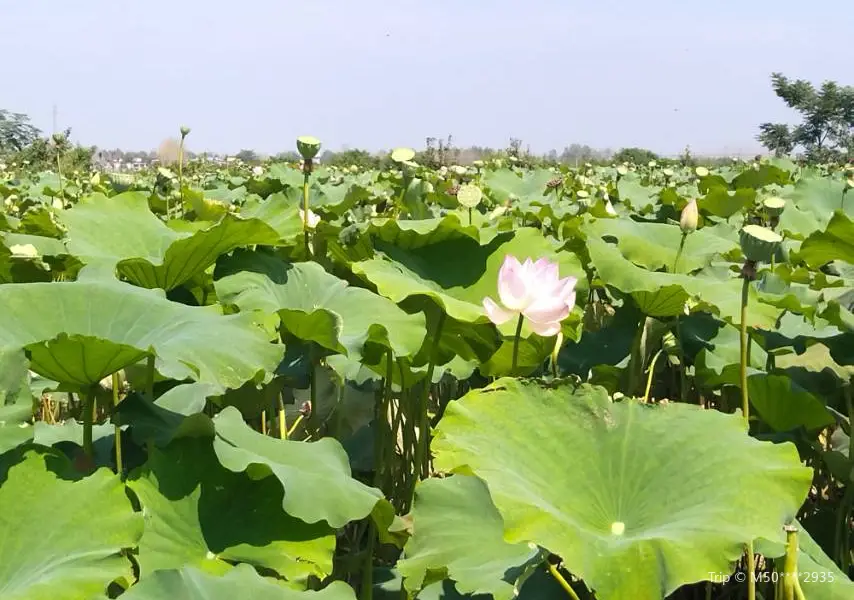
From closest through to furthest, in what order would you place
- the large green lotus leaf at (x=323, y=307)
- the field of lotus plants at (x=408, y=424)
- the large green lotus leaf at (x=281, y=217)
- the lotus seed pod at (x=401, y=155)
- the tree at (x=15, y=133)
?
1. the field of lotus plants at (x=408, y=424)
2. the large green lotus leaf at (x=323, y=307)
3. the large green lotus leaf at (x=281, y=217)
4. the lotus seed pod at (x=401, y=155)
5. the tree at (x=15, y=133)

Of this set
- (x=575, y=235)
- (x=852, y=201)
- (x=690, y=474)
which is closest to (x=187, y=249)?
(x=690, y=474)

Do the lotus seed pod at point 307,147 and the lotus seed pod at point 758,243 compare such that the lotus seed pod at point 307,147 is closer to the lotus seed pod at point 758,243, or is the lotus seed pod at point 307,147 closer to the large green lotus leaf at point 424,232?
the large green lotus leaf at point 424,232

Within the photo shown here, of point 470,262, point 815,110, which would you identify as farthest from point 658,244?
point 815,110

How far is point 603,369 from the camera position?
1.71 meters

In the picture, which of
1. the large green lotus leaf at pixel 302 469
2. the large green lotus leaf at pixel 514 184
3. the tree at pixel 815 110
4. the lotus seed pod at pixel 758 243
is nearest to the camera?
the large green lotus leaf at pixel 302 469

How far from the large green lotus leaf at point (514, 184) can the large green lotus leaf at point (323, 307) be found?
103 inches

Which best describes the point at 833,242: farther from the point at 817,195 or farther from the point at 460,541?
the point at 817,195

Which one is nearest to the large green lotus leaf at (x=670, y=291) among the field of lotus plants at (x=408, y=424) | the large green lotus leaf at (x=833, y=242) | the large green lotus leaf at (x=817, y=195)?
the field of lotus plants at (x=408, y=424)

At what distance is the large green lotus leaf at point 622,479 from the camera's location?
78 centimetres

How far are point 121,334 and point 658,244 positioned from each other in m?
1.32

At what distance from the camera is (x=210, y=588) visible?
811 millimetres

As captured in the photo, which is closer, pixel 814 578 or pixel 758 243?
pixel 814 578

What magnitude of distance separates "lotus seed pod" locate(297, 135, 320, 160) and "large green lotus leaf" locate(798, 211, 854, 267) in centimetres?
102

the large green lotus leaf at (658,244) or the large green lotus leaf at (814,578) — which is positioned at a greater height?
the large green lotus leaf at (658,244)
